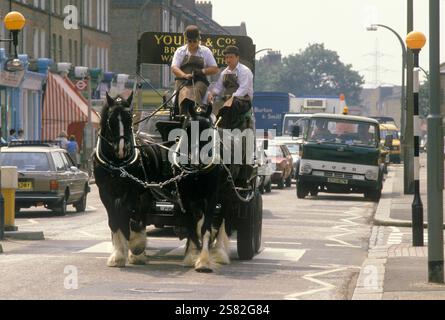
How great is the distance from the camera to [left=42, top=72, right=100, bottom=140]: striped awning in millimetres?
58406

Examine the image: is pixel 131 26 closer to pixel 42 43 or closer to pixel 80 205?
pixel 42 43

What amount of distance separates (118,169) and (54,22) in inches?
1858

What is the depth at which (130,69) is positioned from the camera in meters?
88.6

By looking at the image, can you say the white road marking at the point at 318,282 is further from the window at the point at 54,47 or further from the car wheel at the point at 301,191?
the window at the point at 54,47

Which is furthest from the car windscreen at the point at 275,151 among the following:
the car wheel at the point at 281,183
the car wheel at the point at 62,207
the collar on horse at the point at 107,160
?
the collar on horse at the point at 107,160

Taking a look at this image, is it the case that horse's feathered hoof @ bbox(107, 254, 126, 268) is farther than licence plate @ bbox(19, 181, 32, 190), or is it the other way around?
licence plate @ bbox(19, 181, 32, 190)

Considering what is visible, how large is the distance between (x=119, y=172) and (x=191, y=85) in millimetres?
1525

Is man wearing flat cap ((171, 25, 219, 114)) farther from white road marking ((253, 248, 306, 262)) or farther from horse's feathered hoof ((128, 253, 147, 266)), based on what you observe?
white road marking ((253, 248, 306, 262))

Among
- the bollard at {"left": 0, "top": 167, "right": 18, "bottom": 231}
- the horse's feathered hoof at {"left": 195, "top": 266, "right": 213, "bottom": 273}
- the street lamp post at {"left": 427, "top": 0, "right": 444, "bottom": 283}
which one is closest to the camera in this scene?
the street lamp post at {"left": 427, "top": 0, "right": 444, "bottom": 283}

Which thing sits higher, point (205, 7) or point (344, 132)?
point (205, 7)

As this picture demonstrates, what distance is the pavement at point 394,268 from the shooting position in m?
12.6

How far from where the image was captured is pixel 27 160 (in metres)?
27.8

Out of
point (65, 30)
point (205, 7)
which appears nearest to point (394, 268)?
point (65, 30)

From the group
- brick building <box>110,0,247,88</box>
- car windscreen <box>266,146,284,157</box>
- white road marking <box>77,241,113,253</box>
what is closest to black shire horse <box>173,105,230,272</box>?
white road marking <box>77,241,113,253</box>
